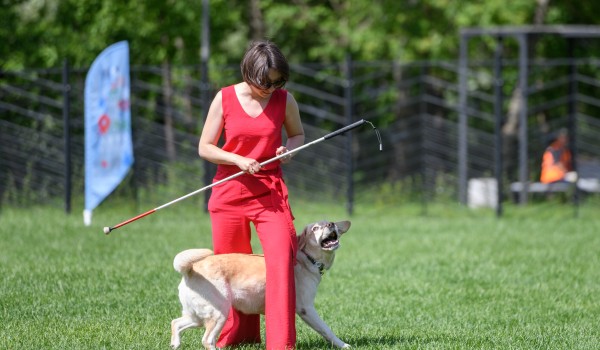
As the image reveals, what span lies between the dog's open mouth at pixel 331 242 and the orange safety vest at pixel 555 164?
12609 mm

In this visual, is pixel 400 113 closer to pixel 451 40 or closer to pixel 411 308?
pixel 451 40

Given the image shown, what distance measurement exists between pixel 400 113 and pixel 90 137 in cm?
919

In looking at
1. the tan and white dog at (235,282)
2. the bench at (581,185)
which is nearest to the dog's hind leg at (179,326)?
the tan and white dog at (235,282)

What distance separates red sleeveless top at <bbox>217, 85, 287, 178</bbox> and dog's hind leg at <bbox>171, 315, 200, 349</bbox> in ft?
2.92

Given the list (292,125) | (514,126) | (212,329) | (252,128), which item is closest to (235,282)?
(212,329)

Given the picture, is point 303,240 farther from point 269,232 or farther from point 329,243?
point 269,232

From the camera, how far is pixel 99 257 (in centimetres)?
1065

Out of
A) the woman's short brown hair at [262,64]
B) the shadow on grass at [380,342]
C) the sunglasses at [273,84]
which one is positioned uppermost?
the woman's short brown hair at [262,64]

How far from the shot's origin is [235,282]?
594 cm

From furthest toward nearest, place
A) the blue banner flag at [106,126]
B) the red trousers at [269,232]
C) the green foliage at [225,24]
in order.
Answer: the green foliage at [225,24]
the blue banner flag at [106,126]
the red trousers at [269,232]

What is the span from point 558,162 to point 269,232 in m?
13.3

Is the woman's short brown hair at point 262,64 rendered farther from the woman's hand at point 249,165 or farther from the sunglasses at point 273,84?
the woman's hand at point 249,165

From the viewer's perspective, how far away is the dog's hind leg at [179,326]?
234 inches

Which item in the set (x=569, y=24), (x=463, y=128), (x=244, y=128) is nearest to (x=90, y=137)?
(x=463, y=128)
